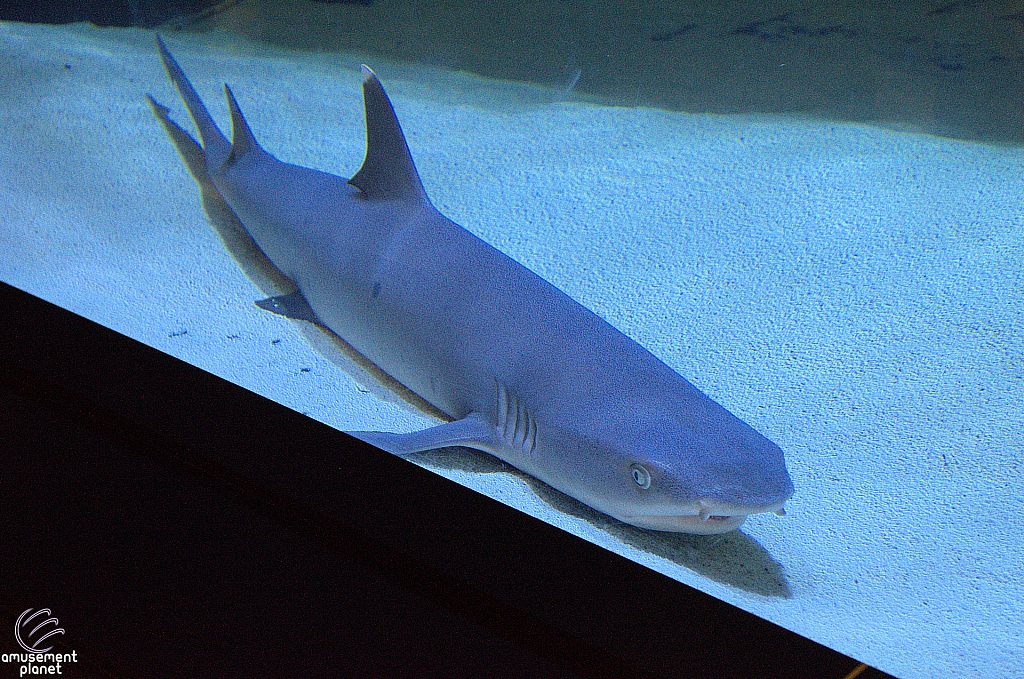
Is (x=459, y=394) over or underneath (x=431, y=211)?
underneath

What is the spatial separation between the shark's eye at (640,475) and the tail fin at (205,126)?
2.29 metres

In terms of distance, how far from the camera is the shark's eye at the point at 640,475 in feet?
3.74

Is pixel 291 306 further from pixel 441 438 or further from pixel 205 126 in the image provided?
pixel 205 126

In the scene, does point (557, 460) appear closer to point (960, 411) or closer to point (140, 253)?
point (960, 411)

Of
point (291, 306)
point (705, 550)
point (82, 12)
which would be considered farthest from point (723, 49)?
point (82, 12)

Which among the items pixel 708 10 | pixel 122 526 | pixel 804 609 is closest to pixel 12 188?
pixel 122 526

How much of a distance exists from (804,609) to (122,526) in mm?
1151

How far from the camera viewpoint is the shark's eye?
1139 millimetres

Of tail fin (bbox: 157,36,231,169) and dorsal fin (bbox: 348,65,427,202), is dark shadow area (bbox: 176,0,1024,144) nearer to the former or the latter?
tail fin (bbox: 157,36,231,169)

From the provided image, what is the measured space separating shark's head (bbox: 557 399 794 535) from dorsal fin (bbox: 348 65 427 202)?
1.11m

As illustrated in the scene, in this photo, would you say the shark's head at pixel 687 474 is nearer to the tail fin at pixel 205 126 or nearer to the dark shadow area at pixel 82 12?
the tail fin at pixel 205 126

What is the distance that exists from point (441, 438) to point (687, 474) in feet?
1.84

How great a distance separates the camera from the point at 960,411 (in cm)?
137

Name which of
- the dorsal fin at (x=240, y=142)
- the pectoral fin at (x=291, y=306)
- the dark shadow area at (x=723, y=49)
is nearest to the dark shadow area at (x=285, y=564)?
the pectoral fin at (x=291, y=306)
